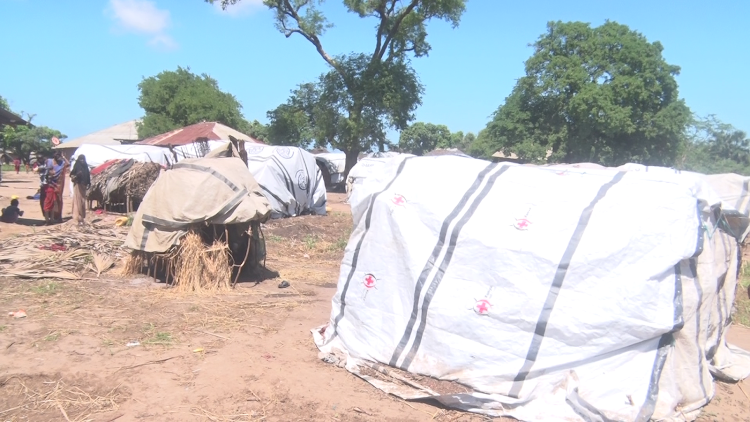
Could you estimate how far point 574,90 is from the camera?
3109 cm

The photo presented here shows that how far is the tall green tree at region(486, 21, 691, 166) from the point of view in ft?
97.1

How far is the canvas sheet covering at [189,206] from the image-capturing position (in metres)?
6.73

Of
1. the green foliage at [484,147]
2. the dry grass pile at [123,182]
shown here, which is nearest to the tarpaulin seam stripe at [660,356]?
the dry grass pile at [123,182]

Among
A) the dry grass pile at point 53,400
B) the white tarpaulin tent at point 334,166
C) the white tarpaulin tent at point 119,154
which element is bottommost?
the dry grass pile at point 53,400

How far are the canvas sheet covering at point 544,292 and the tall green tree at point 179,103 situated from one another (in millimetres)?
34639

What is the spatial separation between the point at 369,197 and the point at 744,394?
359cm

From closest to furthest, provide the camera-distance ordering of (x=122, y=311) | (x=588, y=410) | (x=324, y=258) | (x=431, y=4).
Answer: (x=588, y=410), (x=122, y=311), (x=324, y=258), (x=431, y=4)

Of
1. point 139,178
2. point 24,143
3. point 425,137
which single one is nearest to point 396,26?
point 139,178

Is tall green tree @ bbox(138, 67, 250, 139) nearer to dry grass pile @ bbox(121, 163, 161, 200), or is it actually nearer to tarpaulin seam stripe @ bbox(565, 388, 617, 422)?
dry grass pile @ bbox(121, 163, 161, 200)

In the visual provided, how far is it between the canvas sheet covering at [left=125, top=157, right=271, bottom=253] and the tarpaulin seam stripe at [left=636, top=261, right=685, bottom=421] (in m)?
4.66

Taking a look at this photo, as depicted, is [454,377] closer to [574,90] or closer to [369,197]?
[369,197]

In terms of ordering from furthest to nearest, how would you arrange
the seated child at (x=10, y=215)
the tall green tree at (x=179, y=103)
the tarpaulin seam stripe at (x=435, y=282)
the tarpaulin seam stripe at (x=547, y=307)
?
the tall green tree at (x=179, y=103), the seated child at (x=10, y=215), the tarpaulin seam stripe at (x=435, y=282), the tarpaulin seam stripe at (x=547, y=307)

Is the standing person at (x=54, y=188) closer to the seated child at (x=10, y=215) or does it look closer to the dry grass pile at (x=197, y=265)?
the seated child at (x=10, y=215)

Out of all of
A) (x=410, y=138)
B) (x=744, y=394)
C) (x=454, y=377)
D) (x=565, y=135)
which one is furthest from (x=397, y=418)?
(x=410, y=138)
